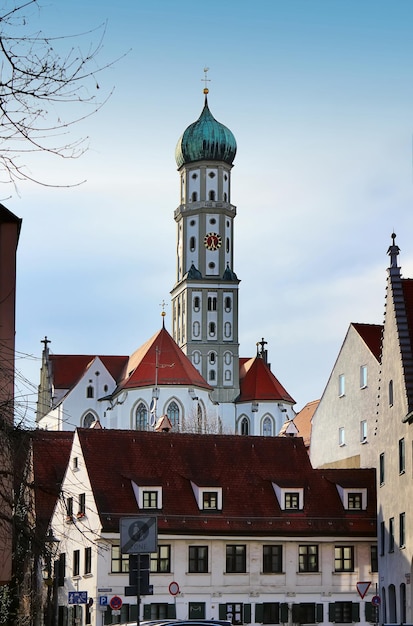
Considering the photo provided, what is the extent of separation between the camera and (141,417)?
468 ft

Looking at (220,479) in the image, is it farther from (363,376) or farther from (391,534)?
(363,376)

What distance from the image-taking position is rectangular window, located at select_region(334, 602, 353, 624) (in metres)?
54.8

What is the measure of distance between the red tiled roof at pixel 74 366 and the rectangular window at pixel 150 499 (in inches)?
3923

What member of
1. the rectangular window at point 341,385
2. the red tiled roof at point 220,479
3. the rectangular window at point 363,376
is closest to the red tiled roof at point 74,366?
the rectangular window at point 341,385

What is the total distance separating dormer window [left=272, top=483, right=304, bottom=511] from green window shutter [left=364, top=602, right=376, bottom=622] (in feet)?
15.6

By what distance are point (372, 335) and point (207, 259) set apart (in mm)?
114321

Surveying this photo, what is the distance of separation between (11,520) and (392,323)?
40441 mm

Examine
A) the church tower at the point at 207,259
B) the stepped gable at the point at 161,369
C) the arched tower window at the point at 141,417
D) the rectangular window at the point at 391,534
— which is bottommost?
the rectangular window at the point at 391,534

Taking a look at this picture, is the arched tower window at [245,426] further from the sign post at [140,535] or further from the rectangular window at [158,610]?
the sign post at [140,535]

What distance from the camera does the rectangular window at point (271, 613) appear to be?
5472cm

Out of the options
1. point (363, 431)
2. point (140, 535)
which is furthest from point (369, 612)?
point (140, 535)

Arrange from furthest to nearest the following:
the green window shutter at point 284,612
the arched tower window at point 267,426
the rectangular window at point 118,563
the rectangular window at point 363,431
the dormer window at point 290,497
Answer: the arched tower window at point 267,426, the rectangular window at point 363,431, the dormer window at point 290,497, the green window shutter at point 284,612, the rectangular window at point 118,563

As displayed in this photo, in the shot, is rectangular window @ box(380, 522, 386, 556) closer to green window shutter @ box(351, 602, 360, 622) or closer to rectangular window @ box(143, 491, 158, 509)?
green window shutter @ box(351, 602, 360, 622)

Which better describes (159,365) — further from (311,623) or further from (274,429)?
(311,623)
